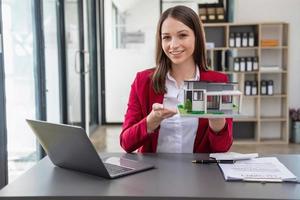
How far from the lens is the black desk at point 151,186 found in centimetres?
108

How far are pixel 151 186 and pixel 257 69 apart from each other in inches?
175

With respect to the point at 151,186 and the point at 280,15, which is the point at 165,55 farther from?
the point at 280,15

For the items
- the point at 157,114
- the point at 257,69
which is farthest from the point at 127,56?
the point at 157,114

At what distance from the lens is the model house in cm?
133

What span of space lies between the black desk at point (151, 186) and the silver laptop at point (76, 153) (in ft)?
0.09

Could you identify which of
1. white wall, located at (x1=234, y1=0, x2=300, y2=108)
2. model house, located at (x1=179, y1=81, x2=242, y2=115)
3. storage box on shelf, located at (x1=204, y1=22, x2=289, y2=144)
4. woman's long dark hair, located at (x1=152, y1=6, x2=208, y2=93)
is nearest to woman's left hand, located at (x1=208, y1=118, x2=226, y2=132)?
model house, located at (x1=179, y1=81, x2=242, y2=115)

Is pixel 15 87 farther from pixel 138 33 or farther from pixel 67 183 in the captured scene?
pixel 138 33

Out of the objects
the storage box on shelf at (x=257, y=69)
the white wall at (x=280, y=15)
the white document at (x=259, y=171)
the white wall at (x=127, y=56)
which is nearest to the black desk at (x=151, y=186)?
the white document at (x=259, y=171)

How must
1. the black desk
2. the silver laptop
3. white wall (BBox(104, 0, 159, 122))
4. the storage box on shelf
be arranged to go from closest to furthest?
1. the black desk
2. the silver laptop
3. the storage box on shelf
4. white wall (BBox(104, 0, 159, 122))

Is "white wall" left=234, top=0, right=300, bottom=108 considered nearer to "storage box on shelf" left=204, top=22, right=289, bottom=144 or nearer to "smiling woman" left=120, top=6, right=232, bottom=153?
"storage box on shelf" left=204, top=22, right=289, bottom=144

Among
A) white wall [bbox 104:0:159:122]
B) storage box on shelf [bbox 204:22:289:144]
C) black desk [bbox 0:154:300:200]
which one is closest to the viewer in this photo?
black desk [bbox 0:154:300:200]

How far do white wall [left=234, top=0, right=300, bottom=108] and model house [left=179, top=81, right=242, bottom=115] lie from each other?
4.41 meters

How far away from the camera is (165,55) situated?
5.62ft

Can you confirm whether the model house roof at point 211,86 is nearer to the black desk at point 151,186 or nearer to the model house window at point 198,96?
the model house window at point 198,96
